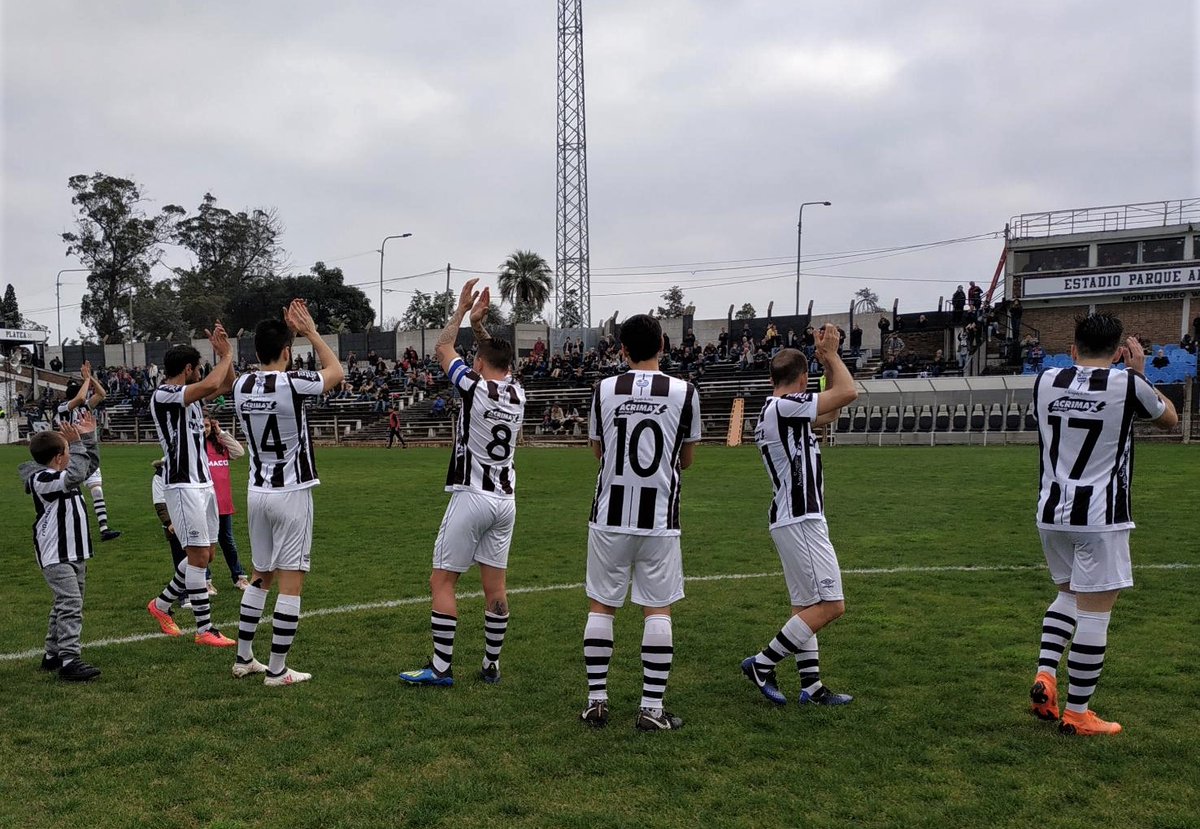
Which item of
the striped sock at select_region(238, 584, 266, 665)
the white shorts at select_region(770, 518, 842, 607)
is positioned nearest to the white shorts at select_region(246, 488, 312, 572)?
the striped sock at select_region(238, 584, 266, 665)

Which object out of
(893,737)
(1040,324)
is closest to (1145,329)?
(1040,324)

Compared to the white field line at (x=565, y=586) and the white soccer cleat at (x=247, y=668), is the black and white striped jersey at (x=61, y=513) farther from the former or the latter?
the white soccer cleat at (x=247, y=668)

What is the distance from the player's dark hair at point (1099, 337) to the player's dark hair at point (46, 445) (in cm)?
680

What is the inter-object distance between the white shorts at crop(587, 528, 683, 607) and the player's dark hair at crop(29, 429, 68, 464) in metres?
4.04

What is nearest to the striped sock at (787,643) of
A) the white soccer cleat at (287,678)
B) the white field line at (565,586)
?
the white soccer cleat at (287,678)

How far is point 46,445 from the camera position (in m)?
6.50

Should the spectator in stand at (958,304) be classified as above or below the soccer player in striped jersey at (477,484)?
above

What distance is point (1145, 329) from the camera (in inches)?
1725

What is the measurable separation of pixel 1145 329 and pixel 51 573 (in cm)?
4833

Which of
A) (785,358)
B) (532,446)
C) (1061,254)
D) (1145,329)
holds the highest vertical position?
(1061,254)

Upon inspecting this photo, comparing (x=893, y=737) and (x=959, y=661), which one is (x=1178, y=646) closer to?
(x=959, y=661)

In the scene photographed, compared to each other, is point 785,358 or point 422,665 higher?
point 785,358

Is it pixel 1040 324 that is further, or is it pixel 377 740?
pixel 1040 324

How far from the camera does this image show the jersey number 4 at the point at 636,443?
5.28 meters
